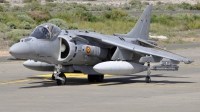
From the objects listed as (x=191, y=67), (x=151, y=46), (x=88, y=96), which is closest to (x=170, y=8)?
(x=191, y=67)

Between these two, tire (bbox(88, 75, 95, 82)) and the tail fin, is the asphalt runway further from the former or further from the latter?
the tail fin

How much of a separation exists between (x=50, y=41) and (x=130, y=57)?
3.70 metres

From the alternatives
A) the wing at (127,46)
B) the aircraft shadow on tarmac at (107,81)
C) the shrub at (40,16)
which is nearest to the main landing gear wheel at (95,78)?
the aircraft shadow on tarmac at (107,81)

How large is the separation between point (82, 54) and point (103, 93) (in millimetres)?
3436

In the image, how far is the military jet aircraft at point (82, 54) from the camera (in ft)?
70.0

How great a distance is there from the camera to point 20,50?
66.6ft

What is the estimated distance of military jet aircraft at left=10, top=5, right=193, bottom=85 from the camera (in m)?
21.3

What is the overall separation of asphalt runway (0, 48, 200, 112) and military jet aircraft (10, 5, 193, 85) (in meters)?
0.64

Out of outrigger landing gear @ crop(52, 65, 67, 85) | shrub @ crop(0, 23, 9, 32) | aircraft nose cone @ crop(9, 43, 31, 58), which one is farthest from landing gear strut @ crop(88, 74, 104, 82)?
shrub @ crop(0, 23, 9, 32)

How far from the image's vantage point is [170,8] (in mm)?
98000

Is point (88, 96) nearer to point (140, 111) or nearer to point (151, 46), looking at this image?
point (140, 111)

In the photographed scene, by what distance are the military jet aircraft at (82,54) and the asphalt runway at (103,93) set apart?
644 mm

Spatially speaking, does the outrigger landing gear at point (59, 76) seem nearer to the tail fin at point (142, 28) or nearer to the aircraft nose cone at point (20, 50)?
the aircraft nose cone at point (20, 50)

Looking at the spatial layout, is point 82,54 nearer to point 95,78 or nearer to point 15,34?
point 95,78
